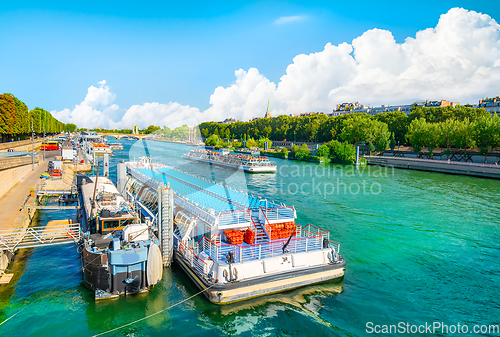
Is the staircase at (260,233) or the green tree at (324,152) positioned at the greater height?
the green tree at (324,152)

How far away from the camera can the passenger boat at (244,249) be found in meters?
14.1

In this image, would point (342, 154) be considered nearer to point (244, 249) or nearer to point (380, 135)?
point (380, 135)

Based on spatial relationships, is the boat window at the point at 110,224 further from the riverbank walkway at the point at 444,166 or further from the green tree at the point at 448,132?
the green tree at the point at 448,132

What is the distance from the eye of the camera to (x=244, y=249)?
15.5m

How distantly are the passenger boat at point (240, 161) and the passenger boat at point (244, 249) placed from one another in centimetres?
4529

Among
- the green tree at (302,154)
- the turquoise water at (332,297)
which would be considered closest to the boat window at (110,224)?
the turquoise water at (332,297)

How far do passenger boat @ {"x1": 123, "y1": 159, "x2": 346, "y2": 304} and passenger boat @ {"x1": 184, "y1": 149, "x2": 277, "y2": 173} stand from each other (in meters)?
45.3

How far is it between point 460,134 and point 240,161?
2197 inches

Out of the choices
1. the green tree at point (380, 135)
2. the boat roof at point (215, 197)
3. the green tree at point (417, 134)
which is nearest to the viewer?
the boat roof at point (215, 197)

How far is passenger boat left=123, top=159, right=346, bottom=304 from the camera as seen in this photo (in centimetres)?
1406

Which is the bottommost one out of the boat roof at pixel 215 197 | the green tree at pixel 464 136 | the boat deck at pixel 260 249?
the boat deck at pixel 260 249

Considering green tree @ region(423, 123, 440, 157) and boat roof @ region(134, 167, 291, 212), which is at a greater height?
green tree @ region(423, 123, 440, 157)

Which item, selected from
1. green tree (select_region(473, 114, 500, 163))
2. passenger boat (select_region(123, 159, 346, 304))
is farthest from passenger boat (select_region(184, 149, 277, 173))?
green tree (select_region(473, 114, 500, 163))

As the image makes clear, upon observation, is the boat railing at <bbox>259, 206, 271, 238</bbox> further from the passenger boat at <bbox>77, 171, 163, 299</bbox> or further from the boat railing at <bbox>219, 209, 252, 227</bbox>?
the passenger boat at <bbox>77, 171, 163, 299</bbox>
